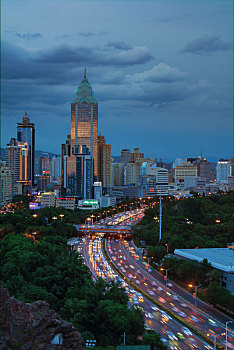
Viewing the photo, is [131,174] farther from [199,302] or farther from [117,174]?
[199,302]

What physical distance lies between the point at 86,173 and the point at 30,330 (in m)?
40.3

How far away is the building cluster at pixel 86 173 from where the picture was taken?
47.1m

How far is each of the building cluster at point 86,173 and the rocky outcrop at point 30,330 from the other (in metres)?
32.3

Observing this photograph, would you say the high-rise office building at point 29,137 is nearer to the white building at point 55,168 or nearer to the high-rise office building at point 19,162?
the high-rise office building at point 19,162

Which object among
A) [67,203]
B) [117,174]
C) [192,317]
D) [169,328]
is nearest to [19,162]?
[117,174]

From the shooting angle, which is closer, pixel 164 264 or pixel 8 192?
pixel 164 264

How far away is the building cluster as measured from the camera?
47125 millimetres

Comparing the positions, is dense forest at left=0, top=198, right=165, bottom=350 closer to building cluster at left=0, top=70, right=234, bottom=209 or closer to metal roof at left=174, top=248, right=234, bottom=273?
metal roof at left=174, top=248, right=234, bottom=273

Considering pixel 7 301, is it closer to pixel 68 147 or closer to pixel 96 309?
pixel 96 309

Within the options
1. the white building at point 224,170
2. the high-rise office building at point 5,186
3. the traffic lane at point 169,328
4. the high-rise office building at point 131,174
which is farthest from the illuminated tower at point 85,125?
the traffic lane at point 169,328

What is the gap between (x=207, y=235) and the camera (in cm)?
2372

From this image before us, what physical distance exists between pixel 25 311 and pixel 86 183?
Result: 130 ft

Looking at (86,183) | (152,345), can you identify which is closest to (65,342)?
(152,345)

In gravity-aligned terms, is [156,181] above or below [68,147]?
below
